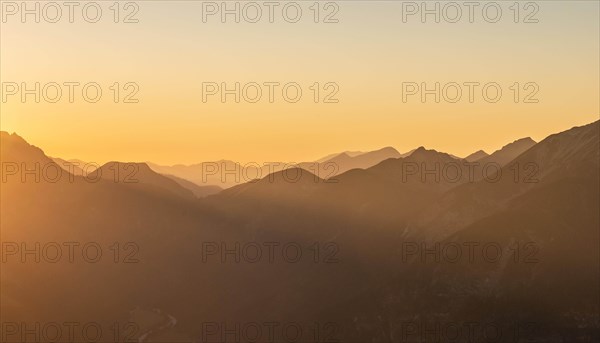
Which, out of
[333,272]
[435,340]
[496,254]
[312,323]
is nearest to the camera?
[435,340]

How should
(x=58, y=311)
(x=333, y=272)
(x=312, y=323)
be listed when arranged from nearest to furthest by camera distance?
(x=312, y=323)
(x=58, y=311)
(x=333, y=272)

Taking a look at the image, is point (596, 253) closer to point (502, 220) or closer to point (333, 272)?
point (502, 220)

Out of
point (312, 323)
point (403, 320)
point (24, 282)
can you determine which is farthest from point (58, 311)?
point (403, 320)

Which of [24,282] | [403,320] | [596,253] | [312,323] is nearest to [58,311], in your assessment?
[24,282]

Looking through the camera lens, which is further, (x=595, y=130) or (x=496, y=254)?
(x=595, y=130)

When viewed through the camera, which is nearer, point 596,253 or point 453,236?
point 596,253

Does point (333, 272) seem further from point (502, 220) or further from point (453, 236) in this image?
point (502, 220)

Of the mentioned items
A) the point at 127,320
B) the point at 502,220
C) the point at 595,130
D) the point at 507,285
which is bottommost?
the point at 127,320

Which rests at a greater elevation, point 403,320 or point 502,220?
point 502,220

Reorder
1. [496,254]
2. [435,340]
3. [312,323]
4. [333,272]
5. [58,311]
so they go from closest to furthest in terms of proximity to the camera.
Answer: [435,340], [496,254], [312,323], [58,311], [333,272]
